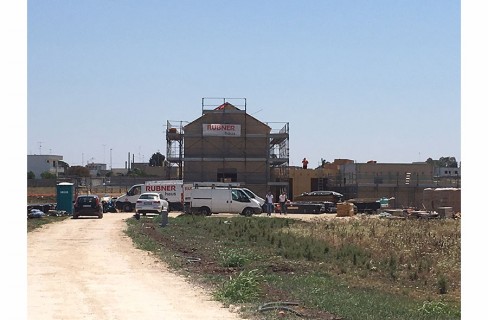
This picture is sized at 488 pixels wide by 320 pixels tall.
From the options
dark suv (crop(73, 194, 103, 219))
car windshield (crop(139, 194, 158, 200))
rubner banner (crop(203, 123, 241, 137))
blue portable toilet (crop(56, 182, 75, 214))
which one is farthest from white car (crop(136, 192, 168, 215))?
rubner banner (crop(203, 123, 241, 137))

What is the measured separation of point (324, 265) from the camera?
2095cm

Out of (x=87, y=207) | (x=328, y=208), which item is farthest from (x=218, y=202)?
(x=328, y=208)

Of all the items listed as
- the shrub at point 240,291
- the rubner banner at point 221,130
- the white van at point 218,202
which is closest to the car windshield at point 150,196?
the white van at point 218,202

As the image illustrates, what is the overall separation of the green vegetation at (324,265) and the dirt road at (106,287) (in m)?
0.71

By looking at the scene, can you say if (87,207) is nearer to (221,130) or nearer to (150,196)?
(150,196)

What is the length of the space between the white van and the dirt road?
23.0m

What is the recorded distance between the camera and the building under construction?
6812cm

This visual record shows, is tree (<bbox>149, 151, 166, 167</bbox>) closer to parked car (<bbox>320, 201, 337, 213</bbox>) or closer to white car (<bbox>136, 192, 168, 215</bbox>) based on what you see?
parked car (<bbox>320, 201, 337, 213</bbox>)

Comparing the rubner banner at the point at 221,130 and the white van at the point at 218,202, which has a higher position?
the rubner banner at the point at 221,130

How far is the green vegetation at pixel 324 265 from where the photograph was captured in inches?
538

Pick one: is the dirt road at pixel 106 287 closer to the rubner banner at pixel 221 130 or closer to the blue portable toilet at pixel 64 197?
the blue portable toilet at pixel 64 197

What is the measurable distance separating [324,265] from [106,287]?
781 cm

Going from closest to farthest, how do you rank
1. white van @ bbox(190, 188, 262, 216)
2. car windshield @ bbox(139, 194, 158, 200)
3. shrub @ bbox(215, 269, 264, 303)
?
shrub @ bbox(215, 269, 264, 303)
car windshield @ bbox(139, 194, 158, 200)
white van @ bbox(190, 188, 262, 216)
